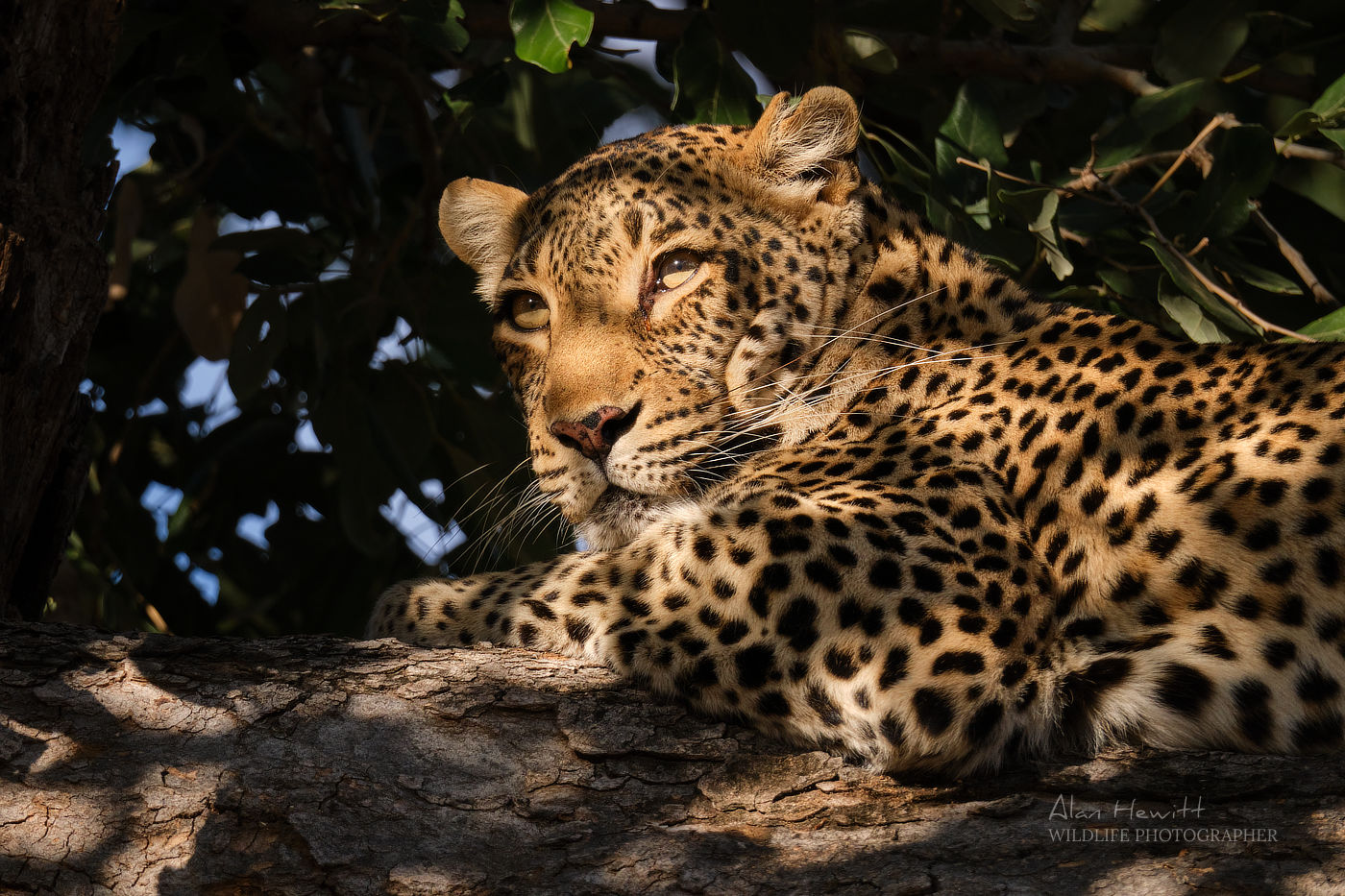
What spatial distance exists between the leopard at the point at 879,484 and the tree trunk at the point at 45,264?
1.39m

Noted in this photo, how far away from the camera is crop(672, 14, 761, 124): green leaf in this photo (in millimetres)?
5992

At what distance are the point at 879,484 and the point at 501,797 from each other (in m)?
1.75

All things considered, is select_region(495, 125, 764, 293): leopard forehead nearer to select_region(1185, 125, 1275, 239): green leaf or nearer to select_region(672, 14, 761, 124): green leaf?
select_region(672, 14, 761, 124): green leaf

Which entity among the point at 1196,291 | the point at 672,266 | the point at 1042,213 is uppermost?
the point at 1042,213

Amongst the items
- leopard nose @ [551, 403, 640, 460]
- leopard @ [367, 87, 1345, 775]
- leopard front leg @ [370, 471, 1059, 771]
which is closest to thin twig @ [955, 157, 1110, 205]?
leopard @ [367, 87, 1345, 775]

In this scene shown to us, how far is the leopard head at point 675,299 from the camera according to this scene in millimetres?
4953

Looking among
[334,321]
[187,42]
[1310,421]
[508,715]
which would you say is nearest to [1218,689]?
[1310,421]

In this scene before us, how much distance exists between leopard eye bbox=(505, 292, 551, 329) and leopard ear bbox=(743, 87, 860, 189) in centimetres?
108

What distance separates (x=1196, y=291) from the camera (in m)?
5.23

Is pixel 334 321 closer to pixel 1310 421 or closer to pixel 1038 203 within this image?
pixel 1038 203

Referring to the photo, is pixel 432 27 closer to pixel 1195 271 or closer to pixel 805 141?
pixel 805 141

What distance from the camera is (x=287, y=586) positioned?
8586 mm

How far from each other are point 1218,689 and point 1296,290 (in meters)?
2.28
